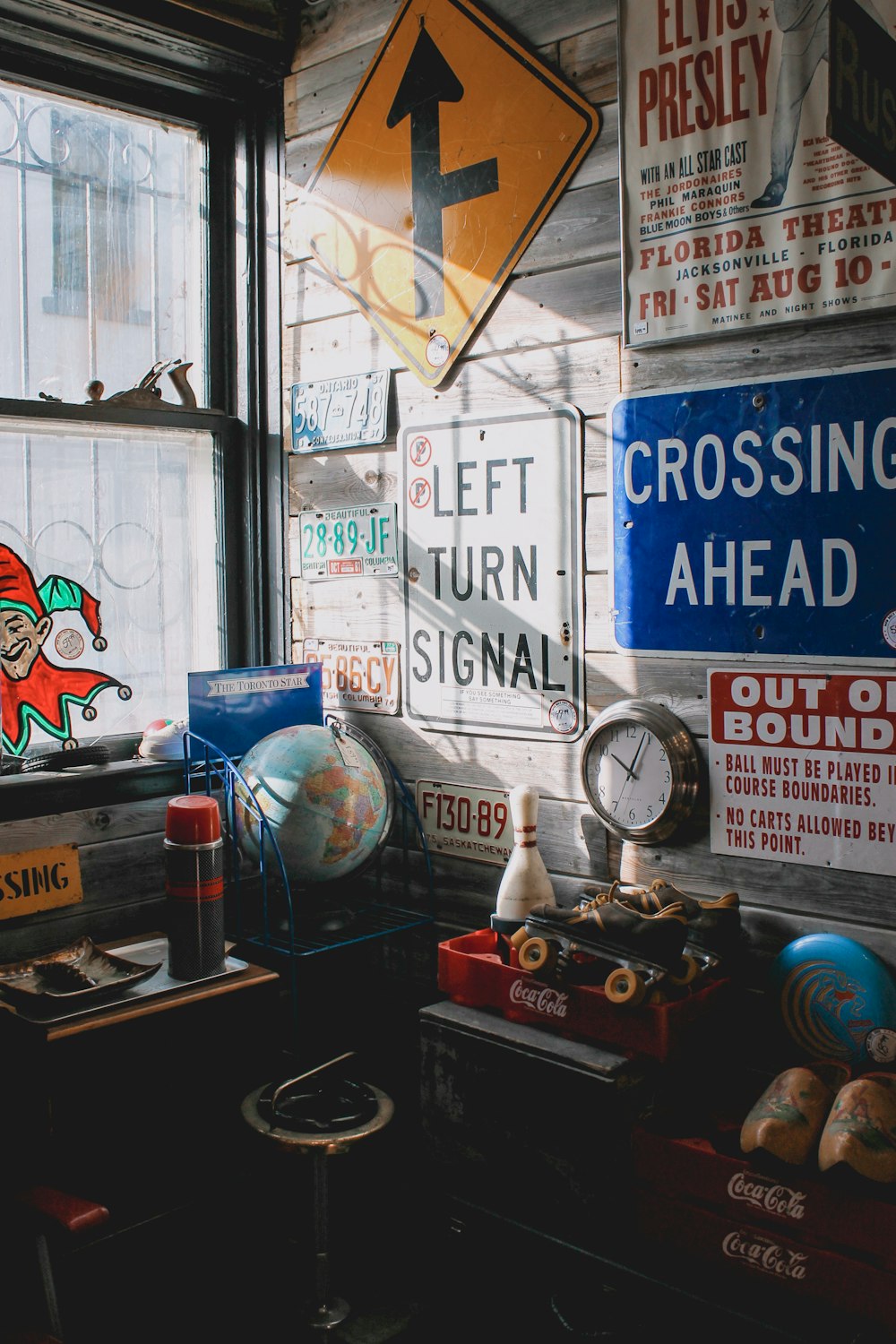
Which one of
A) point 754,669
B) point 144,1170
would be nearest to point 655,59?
point 754,669

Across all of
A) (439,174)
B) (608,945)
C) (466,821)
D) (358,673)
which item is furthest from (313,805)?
(439,174)

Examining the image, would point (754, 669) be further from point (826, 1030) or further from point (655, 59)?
point (655, 59)

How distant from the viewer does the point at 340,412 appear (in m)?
3.19

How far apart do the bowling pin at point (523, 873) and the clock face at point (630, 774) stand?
0.51 feet

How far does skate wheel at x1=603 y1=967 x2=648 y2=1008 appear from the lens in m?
2.12

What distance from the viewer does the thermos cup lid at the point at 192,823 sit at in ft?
8.29

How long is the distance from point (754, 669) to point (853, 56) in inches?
46.7

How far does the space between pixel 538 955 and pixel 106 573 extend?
5.42 feet

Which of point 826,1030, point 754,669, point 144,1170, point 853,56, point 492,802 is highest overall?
point 853,56

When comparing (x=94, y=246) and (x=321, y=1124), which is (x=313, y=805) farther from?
(x=94, y=246)

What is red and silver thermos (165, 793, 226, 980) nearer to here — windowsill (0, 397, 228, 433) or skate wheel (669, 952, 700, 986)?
skate wheel (669, 952, 700, 986)

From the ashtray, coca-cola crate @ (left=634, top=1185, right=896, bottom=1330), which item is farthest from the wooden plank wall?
the ashtray

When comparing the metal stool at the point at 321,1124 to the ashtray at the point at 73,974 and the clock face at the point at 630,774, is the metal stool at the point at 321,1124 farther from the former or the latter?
the clock face at the point at 630,774

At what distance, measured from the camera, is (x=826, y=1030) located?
87.4 inches
